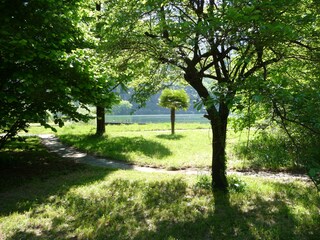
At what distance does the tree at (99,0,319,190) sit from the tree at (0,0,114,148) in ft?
4.64

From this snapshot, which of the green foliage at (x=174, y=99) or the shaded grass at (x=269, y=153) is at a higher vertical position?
A: the green foliage at (x=174, y=99)

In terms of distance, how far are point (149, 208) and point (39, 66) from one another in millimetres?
4564

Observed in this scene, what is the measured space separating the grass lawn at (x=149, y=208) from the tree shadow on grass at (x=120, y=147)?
361 centimetres

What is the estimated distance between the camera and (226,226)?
19.3 ft

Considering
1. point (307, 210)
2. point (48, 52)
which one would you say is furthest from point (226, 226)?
point (48, 52)

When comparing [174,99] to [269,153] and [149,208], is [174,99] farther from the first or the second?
[149,208]

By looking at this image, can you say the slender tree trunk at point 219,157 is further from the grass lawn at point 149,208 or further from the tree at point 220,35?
the grass lawn at point 149,208

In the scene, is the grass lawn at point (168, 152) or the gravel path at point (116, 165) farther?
the grass lawn at point (168, 152)

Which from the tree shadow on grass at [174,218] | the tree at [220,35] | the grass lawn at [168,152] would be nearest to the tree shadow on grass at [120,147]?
the grass lawn at [168,152]

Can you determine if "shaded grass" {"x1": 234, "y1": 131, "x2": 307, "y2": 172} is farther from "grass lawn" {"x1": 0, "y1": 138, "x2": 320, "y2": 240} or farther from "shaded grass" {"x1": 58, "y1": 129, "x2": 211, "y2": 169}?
"shaded grass" {"x1": 58, "y1": 129, "x2": 211, "y2": 169}

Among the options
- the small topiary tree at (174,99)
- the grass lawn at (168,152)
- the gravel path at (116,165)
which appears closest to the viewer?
the gravel path at (116,165)

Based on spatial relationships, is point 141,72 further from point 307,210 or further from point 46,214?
point 307,210

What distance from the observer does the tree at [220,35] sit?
465 centimetres

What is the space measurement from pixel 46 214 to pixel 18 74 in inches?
134
